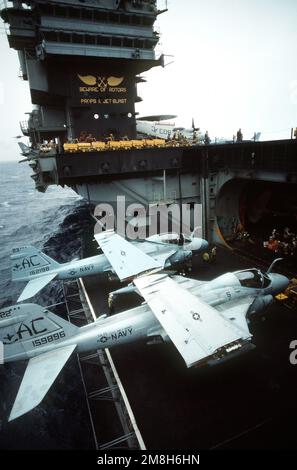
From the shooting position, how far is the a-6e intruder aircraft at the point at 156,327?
9.23 meters

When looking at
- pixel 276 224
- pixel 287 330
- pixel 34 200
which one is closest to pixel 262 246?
pixel 276 224

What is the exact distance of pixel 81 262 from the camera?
20250 millimetres

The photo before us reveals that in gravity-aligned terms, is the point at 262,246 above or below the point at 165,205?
below

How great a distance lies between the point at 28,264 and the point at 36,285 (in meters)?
1.69

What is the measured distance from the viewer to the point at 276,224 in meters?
32.7

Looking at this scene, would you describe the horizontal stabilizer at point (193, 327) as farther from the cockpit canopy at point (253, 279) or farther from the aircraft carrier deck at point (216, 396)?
the cockpit canopy at point (253, 279)

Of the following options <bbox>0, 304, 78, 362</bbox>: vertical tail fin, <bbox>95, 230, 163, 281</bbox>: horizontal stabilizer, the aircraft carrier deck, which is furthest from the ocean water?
<bbox>95, 230, 163, 281</bbox>: horizontal stabilizer

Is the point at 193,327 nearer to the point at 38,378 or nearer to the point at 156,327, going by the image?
the point at 156,327

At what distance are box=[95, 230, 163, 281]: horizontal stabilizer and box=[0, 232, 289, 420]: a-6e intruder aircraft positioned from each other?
37.2 inches

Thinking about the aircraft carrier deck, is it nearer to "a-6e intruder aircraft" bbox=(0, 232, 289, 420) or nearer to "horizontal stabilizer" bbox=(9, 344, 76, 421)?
"a-6e intruder aircraft" bbox=(0, 232, 289, 420)

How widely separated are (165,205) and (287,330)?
62.2ft

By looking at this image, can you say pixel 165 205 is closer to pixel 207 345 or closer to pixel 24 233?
pixel 207 345

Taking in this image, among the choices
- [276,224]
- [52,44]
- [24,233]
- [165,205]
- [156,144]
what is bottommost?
[24,233]

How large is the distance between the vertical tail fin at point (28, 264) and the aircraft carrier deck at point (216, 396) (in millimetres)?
8685
